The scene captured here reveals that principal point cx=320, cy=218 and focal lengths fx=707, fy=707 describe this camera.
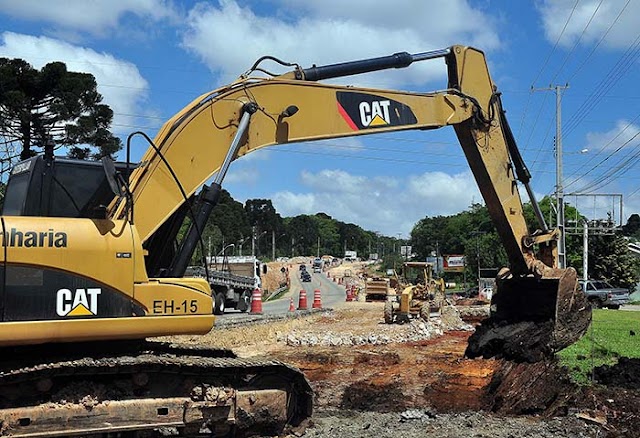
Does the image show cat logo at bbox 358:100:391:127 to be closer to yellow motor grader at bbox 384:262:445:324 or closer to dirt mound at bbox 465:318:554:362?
dirt mound at bbox 465:318:554:362

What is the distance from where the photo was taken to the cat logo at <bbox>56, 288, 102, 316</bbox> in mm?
6617

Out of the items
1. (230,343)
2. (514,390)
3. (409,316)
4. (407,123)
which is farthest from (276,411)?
(409,316)

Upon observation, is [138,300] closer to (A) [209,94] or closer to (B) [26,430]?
(B) [26,430]

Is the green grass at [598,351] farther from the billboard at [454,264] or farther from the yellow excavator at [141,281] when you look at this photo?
the billboard at [454,264]

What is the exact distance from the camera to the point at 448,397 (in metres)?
10.1

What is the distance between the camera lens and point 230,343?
17344 millimetres

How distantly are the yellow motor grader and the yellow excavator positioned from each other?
A: 15.2 m

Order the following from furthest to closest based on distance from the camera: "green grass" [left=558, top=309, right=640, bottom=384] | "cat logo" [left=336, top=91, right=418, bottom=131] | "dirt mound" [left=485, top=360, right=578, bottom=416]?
"green grass" [left=558, top=309, right=640, bottom=384], "cat logo" [left=336, top=91, right=418, bottom=131], "dirt mound" [left=485, top=360, right=578, bottom=416]

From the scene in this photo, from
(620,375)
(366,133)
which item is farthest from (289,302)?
(366,133)

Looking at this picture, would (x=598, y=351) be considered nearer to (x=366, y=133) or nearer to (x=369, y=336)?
(x=369, y=336)

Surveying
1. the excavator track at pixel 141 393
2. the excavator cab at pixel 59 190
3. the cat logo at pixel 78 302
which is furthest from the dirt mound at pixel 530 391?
the excavator cab at pixel 59 190

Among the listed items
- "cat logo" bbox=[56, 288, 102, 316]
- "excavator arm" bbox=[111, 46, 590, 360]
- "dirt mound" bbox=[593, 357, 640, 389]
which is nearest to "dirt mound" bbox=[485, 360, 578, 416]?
"dirt mound" bbox=[593, 357, 640, 389]

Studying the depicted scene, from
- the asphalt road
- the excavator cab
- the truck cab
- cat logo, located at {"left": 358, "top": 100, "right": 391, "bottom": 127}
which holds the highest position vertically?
cat logo, located at {"left": 358, "top": 100, "right": 391, "bottom": 127}

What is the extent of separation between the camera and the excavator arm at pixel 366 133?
7.92 meters
